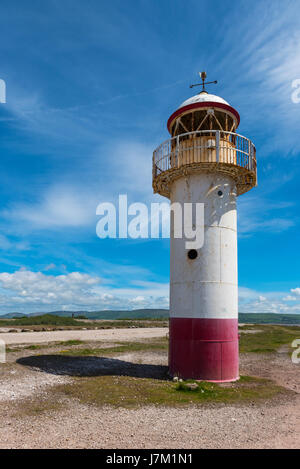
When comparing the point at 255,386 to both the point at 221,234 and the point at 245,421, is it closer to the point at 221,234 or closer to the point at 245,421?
the point at 245,421

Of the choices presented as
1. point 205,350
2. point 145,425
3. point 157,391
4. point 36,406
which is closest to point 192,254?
point 205,350

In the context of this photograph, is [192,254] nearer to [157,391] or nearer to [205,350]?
[205,350]

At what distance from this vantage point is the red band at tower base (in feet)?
50.9

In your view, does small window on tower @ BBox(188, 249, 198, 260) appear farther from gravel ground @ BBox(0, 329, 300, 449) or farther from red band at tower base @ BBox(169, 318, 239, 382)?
gravel ground @ BBox(0, 329, 300, 449)

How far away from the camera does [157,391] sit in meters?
13.5

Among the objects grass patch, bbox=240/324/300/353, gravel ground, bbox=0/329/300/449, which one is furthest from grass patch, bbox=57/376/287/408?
grass patch, bbox=240/324/300/353

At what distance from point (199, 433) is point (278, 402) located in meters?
4.66

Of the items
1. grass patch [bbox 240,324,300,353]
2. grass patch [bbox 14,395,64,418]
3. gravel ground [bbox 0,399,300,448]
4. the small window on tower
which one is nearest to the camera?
gravel ground [bbox 0,399,300,448]

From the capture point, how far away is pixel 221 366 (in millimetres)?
15641

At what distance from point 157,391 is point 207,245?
650 centimetres

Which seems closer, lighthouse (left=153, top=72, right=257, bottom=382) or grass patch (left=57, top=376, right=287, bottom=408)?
grass patch (left=57, top=376, right=287, bottom=408)

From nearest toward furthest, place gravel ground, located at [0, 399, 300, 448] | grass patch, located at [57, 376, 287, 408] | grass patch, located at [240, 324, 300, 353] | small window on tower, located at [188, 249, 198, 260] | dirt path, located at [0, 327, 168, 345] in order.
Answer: gravel ground, located at [0, 399, 300, 448], grass patch, located at [57, 376, 287, 408], small window on tower, located at [188, 249, 198, 260], grass patch, located at [240, 324, 300, 353], dirt path, located at [0, 327, 168, 345]

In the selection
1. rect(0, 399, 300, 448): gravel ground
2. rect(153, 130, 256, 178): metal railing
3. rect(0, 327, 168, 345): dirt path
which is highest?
rect(153, 130, 256, 178): metal railing
